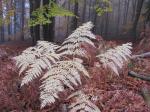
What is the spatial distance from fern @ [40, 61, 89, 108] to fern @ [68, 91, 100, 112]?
158 millimetres

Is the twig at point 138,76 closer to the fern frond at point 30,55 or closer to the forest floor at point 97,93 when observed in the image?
the forest floor at point 97,93

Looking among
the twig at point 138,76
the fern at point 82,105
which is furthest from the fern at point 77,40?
the twig at point 138,76

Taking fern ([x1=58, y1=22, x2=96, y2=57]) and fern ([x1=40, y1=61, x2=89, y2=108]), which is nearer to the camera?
fern ([x1=40, y1=61, x2=89, y2=108])

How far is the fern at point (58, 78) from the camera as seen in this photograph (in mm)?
3642

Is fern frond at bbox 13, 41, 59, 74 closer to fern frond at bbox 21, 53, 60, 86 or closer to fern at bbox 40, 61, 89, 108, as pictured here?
fern frond at bbox 21, 53, 60, 86

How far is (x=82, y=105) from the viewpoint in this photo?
368cm

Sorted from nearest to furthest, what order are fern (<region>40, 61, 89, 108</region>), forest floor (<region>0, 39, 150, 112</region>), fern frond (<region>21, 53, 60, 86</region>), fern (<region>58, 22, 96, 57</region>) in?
fern (<region>40, 61, 89, 108</region>) → fern frond (<region>21, 53, 60, 86</region>) → forest floor (<region>0, 39, 150, 112</region>) → fern (<region>58, 22, 96, 57</region>)

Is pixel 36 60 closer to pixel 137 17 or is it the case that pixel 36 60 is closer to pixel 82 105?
pixel 82 105

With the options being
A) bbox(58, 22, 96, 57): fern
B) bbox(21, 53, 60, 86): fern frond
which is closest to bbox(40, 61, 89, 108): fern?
bbox(21, 53, 60, 86): fern frond

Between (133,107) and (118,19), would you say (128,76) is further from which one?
(118,19)

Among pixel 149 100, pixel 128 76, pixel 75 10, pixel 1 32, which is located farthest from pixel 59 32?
pixel 149 100

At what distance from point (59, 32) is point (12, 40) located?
139 cm

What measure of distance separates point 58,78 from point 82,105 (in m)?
0.39

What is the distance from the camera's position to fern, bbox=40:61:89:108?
364cm
